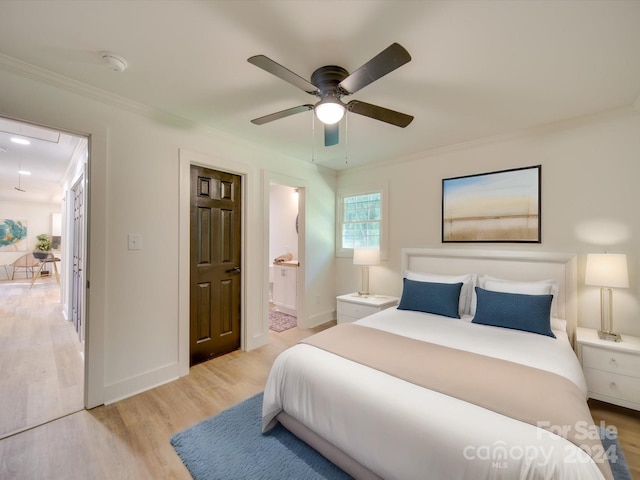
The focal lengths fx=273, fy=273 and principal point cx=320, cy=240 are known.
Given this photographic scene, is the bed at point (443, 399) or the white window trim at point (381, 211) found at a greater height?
the white window trim at point (381, 211)

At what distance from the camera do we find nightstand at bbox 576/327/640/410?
80.5 inches

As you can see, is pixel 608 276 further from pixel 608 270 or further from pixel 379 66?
pixel 379 66

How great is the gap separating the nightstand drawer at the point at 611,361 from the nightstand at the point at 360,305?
180 centimetres

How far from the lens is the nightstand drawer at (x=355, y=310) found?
336cm

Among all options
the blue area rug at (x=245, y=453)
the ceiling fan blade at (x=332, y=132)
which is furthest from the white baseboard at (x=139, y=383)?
the ceiling fan blade at (x=332, y=132)

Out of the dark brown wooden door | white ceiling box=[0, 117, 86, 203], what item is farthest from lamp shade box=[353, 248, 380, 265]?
white ceiling box=[0, 117, 86, 203]

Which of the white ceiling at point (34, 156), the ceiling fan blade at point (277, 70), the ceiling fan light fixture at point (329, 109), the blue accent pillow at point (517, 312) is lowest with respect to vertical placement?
the blue accent pillow at point (517, 312)

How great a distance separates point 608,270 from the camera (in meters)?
2.24

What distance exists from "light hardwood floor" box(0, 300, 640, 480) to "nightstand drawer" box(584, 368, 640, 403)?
0.54 ft

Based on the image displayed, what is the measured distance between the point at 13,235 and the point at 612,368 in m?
12.6

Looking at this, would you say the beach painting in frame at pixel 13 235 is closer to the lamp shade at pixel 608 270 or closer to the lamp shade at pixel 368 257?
the lamp shade at pixel 368 257

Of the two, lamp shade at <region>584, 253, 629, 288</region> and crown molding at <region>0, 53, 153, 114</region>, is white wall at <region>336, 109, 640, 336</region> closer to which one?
lamp shade at <region>584, 253, 629, 288</region>

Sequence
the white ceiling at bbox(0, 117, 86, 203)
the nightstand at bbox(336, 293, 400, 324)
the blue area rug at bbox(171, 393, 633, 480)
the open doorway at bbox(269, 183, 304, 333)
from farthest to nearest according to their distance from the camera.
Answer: the open doorway at bbox(269, 183, 304, 333)
the nightstand at bbox(336, 293, 400, 324)
the white ceiling at bbox(0, 117, 86, 203)
the blue area rug at bbox(171, 393, 633, 480)

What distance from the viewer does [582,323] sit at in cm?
257
